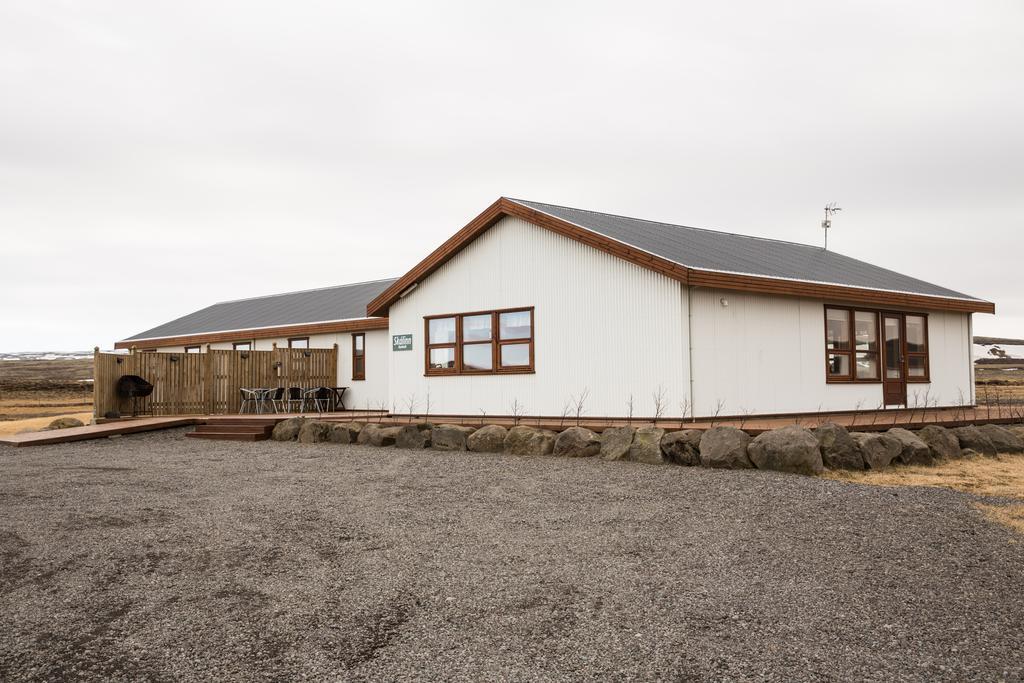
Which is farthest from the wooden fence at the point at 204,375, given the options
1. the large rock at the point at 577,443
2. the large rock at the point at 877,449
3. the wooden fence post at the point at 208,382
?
the large rock at the point at 877,449

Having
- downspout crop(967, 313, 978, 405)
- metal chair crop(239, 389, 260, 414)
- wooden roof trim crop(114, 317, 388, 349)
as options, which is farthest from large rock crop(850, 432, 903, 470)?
metal chair crop(239, 389, 260, 414)

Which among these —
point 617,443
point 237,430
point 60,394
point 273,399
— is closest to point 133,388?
point 273,399

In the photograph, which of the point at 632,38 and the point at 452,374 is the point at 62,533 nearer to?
the point at 452,374

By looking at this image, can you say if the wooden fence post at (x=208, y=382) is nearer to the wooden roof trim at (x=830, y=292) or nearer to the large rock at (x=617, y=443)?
the large rock at (x=617, y=443)

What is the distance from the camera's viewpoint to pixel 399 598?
507 cm

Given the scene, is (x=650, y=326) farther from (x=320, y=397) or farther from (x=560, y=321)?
Result: (x=320, y=397)

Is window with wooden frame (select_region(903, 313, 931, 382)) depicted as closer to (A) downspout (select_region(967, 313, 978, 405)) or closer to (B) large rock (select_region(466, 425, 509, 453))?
(A) downspout (select_region(967, 313, 978, 405))

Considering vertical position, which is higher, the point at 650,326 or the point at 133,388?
the point at 650,326

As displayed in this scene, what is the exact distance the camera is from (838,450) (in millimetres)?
10070

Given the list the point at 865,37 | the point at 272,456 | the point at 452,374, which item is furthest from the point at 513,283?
the point at 865,37

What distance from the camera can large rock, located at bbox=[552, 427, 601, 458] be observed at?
11.1 metres

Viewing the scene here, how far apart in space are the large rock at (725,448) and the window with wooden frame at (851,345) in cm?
509

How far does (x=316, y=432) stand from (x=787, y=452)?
863 cm

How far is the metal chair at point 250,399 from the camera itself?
19.6 m
